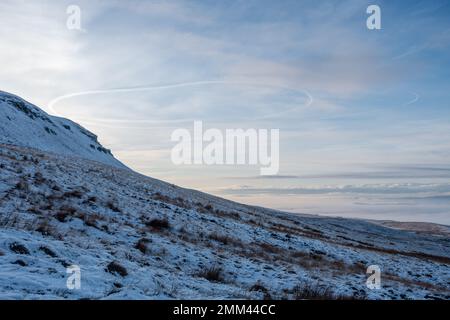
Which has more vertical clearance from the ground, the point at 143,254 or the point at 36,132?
the point at 36,132

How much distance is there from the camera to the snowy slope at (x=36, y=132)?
7150 cm

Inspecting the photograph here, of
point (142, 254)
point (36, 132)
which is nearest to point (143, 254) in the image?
point (142, 254)

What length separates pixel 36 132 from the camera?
80.8 meters

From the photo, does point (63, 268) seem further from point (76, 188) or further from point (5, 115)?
point (5, 115)

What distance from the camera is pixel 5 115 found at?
76.7 metres

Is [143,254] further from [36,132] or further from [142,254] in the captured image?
[36,132]

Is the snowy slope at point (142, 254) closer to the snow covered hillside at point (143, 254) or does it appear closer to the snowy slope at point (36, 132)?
the snow covered hillside at point (143, 254)

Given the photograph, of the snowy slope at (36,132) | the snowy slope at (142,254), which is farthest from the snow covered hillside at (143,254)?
the snowy slope at (36,132)

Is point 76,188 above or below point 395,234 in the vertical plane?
above

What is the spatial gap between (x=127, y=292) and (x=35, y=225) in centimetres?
695
